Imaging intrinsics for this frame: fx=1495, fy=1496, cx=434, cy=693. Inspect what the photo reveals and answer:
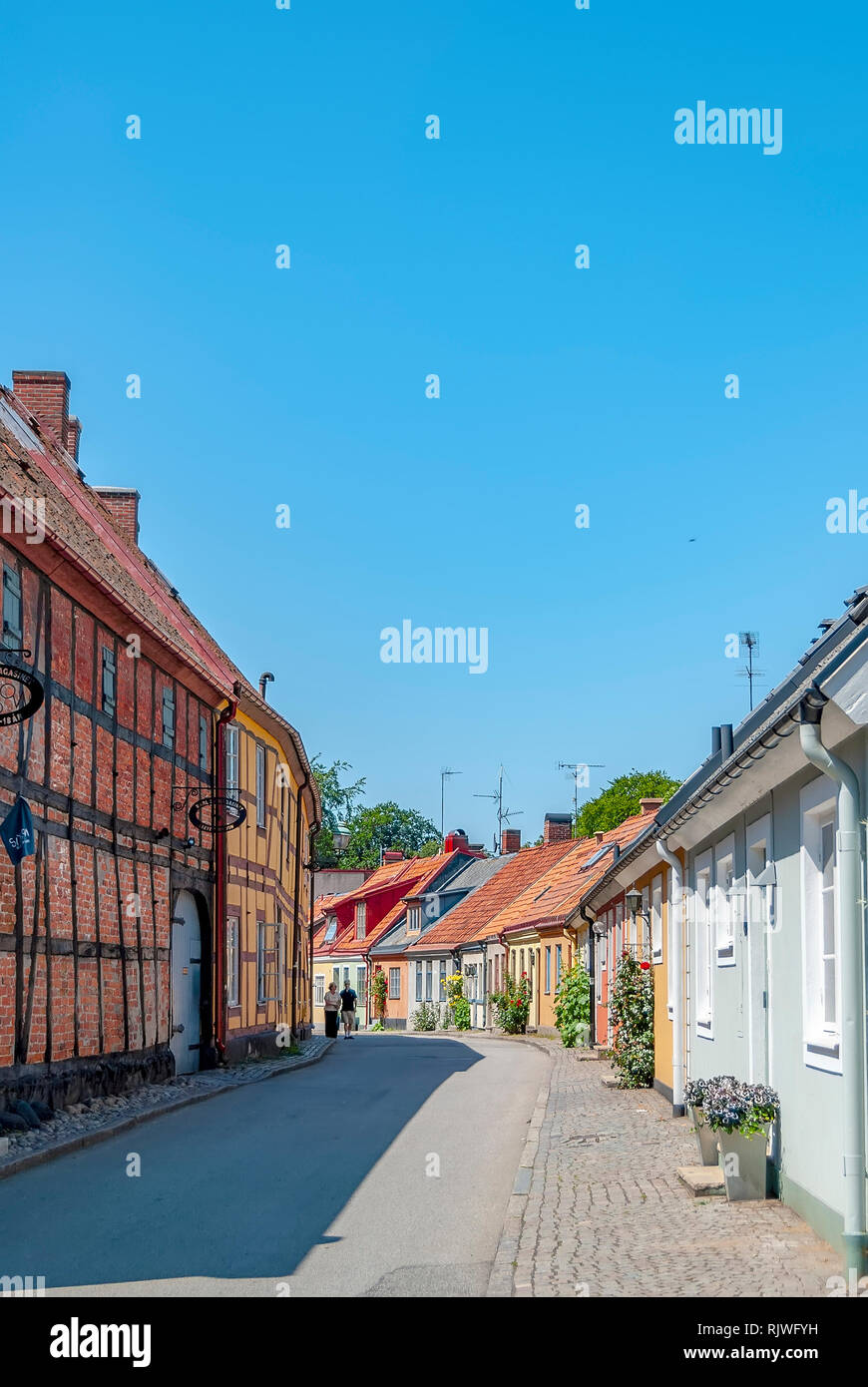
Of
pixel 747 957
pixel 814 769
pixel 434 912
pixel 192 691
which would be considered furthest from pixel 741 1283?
pixel 434 912

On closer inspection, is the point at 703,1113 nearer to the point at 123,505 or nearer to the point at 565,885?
the point at 123,505

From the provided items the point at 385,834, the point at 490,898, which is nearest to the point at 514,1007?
the point at 490,898

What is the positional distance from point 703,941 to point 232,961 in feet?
41.3

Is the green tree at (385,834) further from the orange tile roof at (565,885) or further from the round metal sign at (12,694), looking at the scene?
the round metal sign at (12,694)

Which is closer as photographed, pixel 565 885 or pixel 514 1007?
pixel 565 885

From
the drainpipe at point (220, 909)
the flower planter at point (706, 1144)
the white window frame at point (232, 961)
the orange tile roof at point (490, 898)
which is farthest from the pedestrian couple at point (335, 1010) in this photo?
the flower planter at point (706, 1144)

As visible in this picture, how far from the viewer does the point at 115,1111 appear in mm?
16031

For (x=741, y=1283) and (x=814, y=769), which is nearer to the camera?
(x=741, y=1283)

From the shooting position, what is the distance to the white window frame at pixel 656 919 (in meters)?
17.9

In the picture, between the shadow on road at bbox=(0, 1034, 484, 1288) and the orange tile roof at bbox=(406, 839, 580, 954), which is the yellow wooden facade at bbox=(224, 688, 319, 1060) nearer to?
the shadow on road at bbox=(0, 1034, 484, 1288)

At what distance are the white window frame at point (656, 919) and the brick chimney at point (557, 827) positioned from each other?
35474mm
